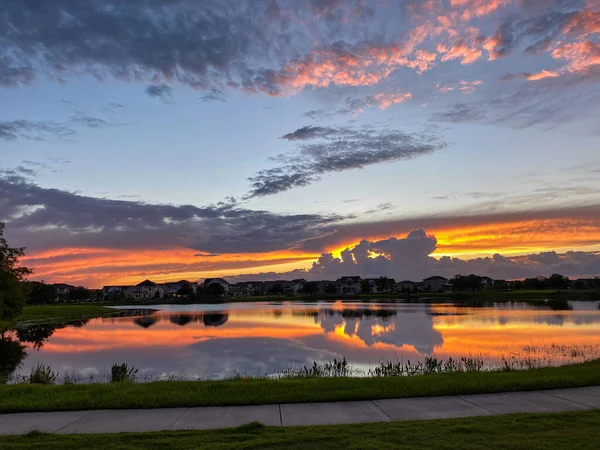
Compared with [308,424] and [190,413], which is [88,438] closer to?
[190,413]

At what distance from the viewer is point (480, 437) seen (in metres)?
7.75

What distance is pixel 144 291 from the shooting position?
193375 millimetres

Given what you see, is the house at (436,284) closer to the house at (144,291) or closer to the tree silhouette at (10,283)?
the house at (144,291)

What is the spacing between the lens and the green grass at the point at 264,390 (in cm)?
1091

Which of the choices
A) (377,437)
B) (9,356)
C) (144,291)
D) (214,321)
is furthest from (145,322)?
(144,291)

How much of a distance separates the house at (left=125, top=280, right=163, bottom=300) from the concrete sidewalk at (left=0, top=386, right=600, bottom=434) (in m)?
188

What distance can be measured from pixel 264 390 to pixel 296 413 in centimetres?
220

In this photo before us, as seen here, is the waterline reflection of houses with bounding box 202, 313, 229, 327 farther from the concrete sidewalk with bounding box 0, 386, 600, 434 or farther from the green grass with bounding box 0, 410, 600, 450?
the green grass with bounding box 0, 410, 600, 450

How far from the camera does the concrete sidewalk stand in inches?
360

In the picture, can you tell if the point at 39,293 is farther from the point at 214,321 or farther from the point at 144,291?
the point at 144,291

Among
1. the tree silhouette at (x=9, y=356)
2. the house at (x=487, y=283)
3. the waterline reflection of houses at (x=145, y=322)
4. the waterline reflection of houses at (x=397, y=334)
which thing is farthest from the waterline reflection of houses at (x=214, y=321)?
the house at (x=487, y=283)

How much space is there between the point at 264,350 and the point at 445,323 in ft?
67.6

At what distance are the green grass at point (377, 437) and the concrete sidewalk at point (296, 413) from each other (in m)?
0.67

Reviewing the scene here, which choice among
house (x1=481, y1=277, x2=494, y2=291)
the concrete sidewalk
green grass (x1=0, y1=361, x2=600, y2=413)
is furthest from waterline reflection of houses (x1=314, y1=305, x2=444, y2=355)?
house (x1=481, y1=277, x2=494, y2=291)
